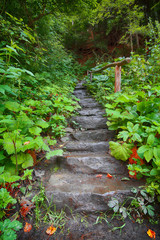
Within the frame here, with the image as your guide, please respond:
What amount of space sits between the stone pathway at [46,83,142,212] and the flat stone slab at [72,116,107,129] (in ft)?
0.23

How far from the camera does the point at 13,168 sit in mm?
1527

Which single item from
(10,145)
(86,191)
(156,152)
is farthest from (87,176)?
(10,145)

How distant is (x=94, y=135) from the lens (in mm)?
2816

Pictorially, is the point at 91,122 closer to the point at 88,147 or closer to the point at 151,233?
the point at 88,147

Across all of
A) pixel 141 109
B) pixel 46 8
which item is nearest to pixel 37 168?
A: pixel 141 109

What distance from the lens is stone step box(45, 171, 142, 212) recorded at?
4.83 feet

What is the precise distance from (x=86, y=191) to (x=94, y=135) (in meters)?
1.39

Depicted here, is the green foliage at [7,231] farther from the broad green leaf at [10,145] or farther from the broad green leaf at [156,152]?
the broad green leaf at [156,152]

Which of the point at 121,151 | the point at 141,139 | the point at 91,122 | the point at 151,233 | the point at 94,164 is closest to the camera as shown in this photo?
the point at 151,233

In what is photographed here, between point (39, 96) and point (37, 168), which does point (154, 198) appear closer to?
point (37, 168)

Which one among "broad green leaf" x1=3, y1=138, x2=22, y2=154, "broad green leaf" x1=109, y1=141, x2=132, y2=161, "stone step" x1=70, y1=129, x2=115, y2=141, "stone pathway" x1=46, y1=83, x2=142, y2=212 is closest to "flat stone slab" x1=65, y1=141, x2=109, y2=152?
"stone pathway" x1=46, y1=83, x2=142, y2=212

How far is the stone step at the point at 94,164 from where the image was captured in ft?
6.30

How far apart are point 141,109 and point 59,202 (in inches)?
77.1

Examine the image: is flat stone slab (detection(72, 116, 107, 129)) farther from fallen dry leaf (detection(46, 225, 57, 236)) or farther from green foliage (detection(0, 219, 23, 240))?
green foliage (detection(0, 219, 23, 240))
